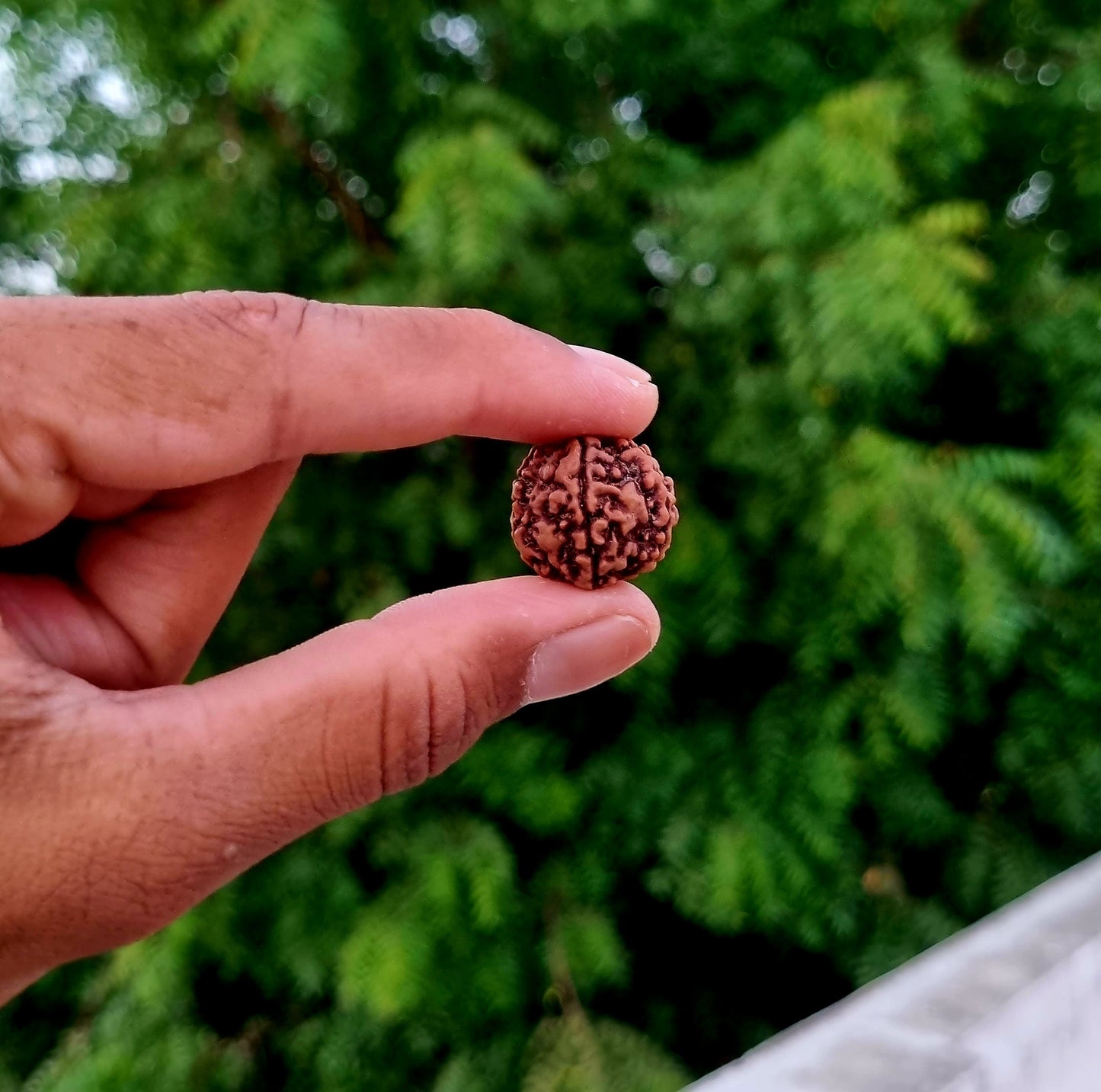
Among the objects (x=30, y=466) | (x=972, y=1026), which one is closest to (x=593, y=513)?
(x=30, y=466)

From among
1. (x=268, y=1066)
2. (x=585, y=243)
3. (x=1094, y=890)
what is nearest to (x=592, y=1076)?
(x=268, y=1066)

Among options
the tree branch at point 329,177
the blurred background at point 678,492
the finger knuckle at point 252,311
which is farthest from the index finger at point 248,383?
the tree branch at point 329,177

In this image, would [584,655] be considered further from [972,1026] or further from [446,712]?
[972,1026]

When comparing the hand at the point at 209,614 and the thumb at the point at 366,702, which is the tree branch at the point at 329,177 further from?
the thumb at the point at 366,702

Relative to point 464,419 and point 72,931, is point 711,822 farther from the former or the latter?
point 72,931

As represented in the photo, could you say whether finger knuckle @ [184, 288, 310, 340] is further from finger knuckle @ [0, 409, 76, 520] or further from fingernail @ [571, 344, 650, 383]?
fingernail @ [571, 344, 650, 383]
